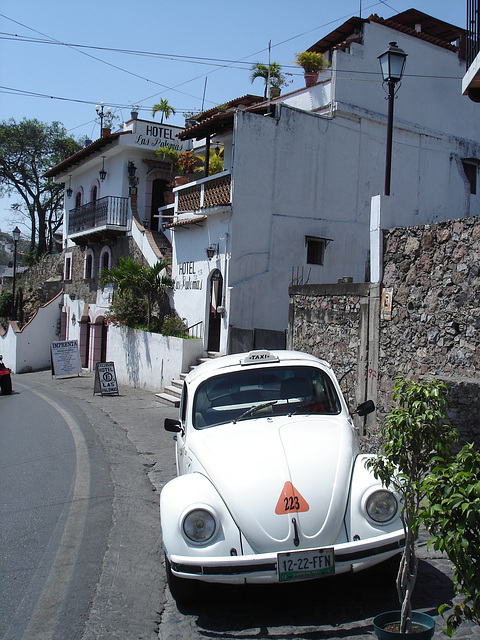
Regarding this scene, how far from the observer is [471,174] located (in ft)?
72.6

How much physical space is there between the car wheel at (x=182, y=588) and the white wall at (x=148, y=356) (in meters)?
13.4

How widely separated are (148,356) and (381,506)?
1617 centimetres

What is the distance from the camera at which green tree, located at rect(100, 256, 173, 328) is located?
2094cm

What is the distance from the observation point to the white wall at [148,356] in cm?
1811

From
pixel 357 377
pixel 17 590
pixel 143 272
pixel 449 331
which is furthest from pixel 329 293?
pixel 143 272

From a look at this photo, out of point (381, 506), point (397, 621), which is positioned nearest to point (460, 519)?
point (397, 621)

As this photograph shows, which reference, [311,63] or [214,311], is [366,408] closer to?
[214,311]

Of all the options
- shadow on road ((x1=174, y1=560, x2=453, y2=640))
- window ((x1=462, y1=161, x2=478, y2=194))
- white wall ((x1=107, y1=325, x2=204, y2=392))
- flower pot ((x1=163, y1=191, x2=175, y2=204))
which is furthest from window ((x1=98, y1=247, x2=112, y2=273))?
shadow on road ((x1=174, y1=560, x2=453, y2=640))

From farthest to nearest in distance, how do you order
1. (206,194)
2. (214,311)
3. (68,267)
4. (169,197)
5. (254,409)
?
(68,267)
(169,197)
(206,194)
(214,311)
(254,409)

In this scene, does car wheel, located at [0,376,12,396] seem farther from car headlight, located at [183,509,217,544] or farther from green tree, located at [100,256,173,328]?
car headlight, located at [183,509,217,544]

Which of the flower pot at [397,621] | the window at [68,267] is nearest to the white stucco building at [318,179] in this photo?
the flower pot at [397,621]

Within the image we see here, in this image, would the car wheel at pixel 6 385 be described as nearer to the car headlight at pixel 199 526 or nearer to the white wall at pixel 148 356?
the white wall at pixel 148 356

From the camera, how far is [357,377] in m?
10.4

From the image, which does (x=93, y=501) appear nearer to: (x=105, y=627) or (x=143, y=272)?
(x=105, y=627)
